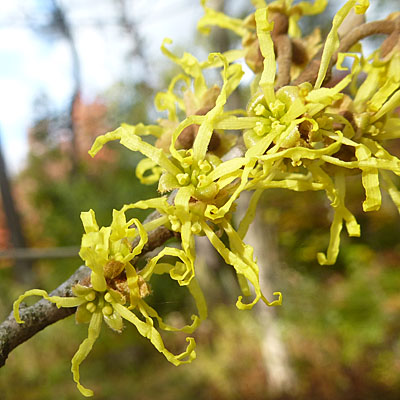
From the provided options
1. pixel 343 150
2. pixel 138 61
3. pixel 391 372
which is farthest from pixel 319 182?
pixel 138 61

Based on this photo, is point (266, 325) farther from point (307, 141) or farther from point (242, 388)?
point (307, 141)

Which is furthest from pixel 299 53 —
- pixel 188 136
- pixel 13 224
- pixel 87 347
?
pixel 13 224

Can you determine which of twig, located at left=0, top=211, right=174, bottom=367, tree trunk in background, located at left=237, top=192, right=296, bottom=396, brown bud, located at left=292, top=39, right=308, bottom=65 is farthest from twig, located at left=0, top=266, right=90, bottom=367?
tree trunk in background, located at left=237, top=192, right=296, bottom=396

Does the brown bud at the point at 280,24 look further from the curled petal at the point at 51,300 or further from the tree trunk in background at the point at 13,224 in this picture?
the tree trunk in background at the point at 13,224

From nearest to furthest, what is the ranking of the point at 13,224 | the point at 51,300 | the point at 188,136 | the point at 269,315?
the point at 51,300 → the point at 188,136 → the point at 269,315 → the point at 13,224

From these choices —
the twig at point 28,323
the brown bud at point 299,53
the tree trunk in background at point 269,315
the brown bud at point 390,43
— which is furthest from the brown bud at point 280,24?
the tree trunk in background at point 269,315

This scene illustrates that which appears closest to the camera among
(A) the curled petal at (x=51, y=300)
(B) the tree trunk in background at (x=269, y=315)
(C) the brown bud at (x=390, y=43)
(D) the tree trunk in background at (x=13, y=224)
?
(A) the curled petal at (x=51, y=300)

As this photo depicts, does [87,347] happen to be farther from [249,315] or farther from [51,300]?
[249,315]

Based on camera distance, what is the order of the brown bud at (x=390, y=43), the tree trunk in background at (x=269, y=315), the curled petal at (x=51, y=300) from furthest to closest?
the tree trunk in background at (x=269, y=315), the brown bud at (x=390, y=43), the curled petal at (x=51, y=300)
